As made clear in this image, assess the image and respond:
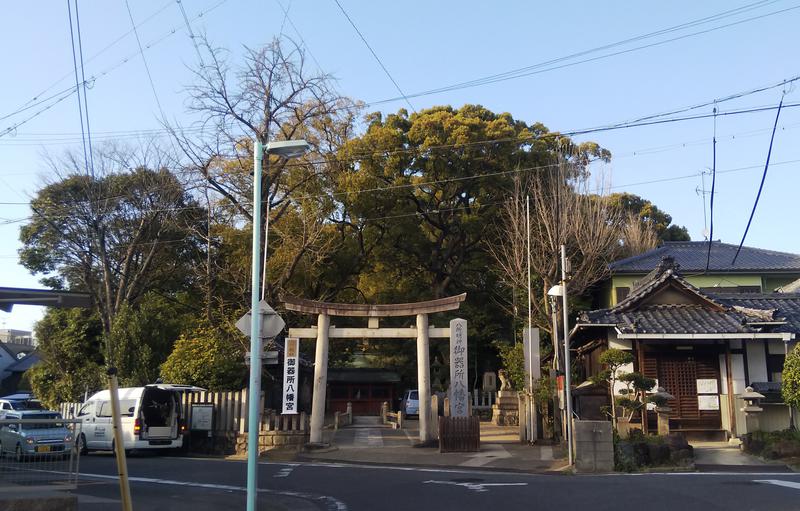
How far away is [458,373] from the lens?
858 inches

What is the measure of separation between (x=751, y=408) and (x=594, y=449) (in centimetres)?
515

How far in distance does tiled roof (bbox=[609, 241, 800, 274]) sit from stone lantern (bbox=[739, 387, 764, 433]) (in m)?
11.5

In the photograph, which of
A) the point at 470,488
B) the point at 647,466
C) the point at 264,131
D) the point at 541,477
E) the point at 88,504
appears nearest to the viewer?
the point at 88,504

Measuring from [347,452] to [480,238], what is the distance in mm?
20189

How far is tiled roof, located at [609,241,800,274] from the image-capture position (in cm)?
2972

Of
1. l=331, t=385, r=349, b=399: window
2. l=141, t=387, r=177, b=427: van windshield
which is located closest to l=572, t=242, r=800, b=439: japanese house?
l=141, t=387, r=177, b=427: van windshield

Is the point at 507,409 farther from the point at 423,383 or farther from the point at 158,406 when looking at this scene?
the point at 158,406

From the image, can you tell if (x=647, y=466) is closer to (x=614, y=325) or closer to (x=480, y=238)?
(x=614, y=325)

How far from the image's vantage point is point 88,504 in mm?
11203

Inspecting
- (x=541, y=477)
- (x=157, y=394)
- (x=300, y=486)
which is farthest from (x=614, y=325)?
(x=157, y=394)

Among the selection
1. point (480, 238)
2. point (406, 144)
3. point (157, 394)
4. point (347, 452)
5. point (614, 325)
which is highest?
point (406, 144)

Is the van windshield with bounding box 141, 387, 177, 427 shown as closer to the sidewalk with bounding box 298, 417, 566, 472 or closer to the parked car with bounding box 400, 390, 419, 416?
the sidewalk with bounding box 298, 417, 566, 472

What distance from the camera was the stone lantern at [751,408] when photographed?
1788cm

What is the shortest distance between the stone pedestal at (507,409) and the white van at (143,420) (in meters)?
14.3
